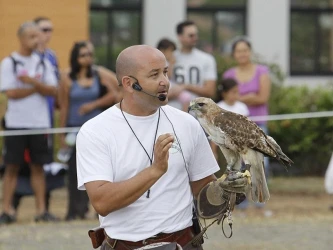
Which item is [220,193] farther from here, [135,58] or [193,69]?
[193,69]

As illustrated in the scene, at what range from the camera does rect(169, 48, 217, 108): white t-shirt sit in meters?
12.0

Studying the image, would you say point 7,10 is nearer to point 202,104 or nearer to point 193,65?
point 193,65

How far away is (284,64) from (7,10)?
5.26 m

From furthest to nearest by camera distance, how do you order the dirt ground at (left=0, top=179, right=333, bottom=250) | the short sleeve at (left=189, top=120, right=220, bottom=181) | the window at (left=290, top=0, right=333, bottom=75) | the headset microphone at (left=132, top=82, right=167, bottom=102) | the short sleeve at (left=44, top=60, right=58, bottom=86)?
the window at (left=290, top=0, right=333, bottom=75) → the short sleeve at (left=44, top=60, right=58, bottom=86) → the dirt ground at (left=0, top=179, right=333, bottom=250) → the short sleeve at (left=189, top=120, right=220, bottom=181) → the headset microphone at (left=132, top=82, right=167, bottom=102)

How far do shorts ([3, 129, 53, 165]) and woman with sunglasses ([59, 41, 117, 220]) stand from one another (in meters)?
0.30

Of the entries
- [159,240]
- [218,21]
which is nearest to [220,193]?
[159,240]

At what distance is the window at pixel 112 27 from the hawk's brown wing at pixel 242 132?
12.8 meters

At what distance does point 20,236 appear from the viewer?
1023 centimetres

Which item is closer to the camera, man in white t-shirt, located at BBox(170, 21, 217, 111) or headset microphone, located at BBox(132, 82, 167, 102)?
headset microphone, located at BBox(132, 82, 167, 102)

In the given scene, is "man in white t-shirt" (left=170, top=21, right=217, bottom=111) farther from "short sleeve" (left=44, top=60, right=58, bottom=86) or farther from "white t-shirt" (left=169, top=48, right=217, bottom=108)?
"short sleeve" (left=44, top=60, right=58, bottom=86)

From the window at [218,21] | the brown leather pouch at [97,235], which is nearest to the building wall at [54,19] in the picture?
the window at [218,21]

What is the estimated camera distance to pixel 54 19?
53.6ft

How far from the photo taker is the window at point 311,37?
19.4 meters

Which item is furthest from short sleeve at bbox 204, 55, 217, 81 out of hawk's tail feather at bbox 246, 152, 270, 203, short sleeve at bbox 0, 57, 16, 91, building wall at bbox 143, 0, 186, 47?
building wall at bbox 143, 0, 186, 47
